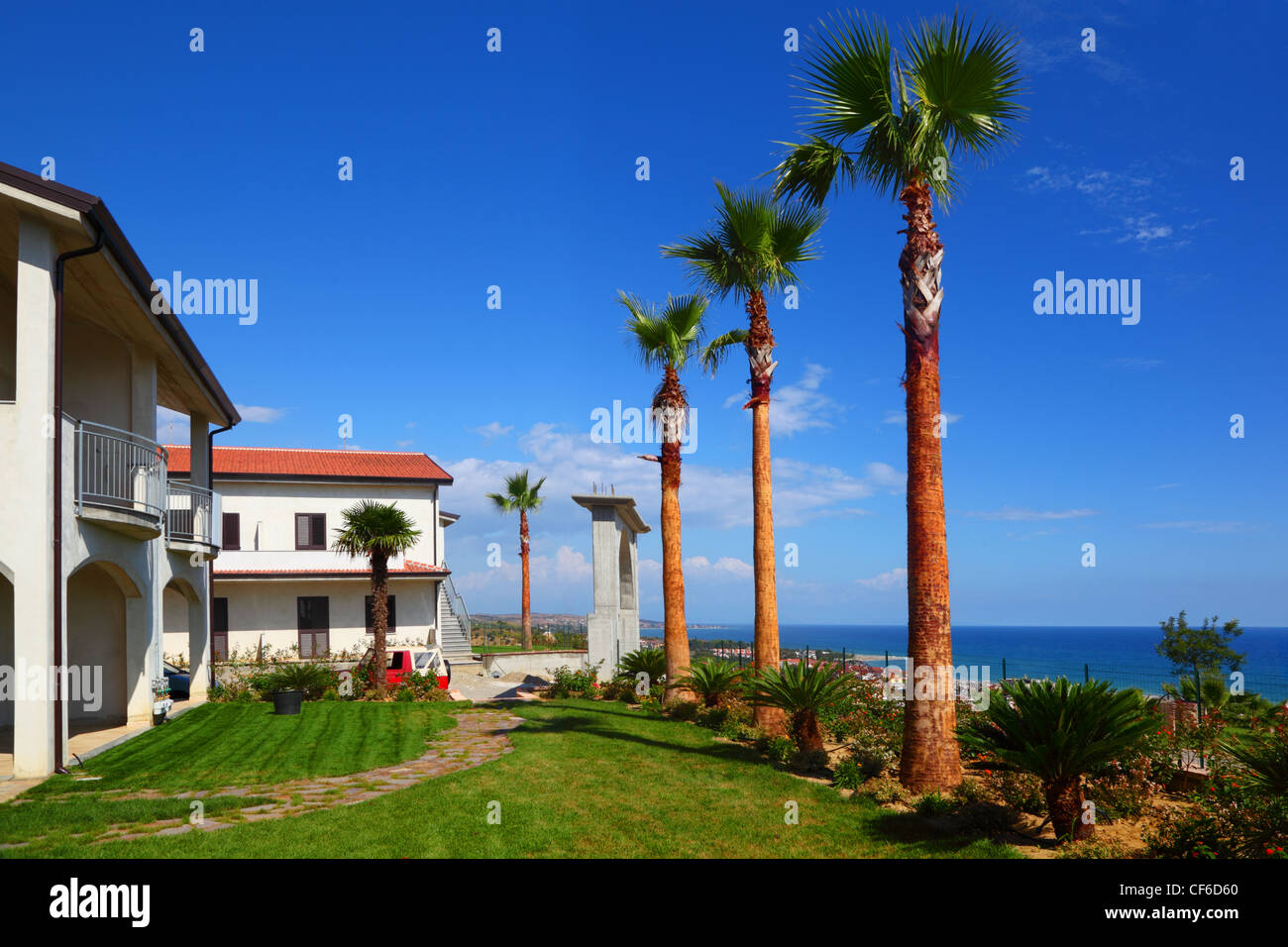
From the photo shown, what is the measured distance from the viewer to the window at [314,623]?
32906mm

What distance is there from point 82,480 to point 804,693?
38.5ft

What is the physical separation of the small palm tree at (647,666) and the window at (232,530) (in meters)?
18.6

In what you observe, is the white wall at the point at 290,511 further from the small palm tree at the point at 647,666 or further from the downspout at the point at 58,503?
the downspout at the point at 58,503

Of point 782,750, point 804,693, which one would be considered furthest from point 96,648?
point 804,693

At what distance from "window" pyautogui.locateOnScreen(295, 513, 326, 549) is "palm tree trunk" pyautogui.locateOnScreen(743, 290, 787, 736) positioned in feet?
77.2

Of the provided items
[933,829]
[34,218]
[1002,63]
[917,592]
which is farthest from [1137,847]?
[34,218]

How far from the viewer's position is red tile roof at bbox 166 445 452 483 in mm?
33531

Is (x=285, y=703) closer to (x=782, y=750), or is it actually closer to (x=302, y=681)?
(x=302, y=681)

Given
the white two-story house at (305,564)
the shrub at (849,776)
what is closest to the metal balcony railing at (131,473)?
the shrub at (849,776)

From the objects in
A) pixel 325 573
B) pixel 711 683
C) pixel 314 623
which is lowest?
pixel 314 623

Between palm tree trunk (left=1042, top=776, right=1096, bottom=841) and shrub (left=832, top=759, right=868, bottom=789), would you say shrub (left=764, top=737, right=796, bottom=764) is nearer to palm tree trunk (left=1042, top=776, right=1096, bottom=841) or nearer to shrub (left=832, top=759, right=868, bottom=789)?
shrub (left=832, top=759, right=868, bottom=789)

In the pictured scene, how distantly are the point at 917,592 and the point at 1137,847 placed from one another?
3.61 m

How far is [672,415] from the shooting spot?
19.8 m
